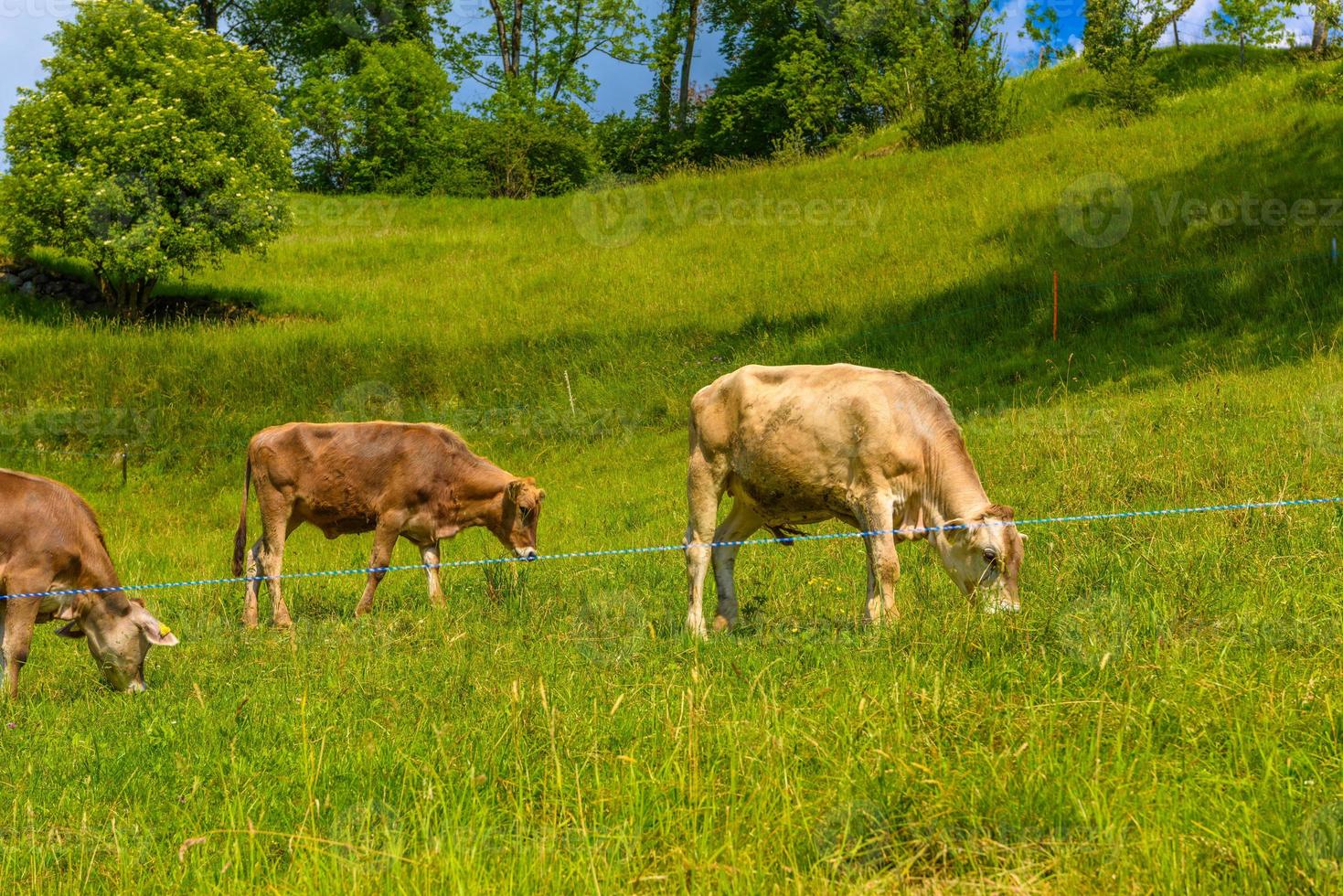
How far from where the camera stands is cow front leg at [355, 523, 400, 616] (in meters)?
11.6

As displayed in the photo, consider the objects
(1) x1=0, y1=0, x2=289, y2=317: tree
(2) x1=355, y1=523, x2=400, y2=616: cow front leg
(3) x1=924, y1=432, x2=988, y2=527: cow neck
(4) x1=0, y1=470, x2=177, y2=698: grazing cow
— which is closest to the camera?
(3) x1=924, y1=432, x2=988, y2=527: cow neck

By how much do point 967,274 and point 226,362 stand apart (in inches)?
564


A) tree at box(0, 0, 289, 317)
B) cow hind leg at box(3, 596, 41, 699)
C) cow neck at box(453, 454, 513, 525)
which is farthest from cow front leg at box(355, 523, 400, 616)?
tree at box(0, 0, 289, 317)

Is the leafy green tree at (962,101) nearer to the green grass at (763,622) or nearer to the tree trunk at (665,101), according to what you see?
the green grass at (763,622)

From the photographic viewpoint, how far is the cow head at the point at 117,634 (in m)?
8.84

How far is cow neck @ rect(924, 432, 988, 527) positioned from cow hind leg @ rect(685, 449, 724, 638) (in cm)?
170

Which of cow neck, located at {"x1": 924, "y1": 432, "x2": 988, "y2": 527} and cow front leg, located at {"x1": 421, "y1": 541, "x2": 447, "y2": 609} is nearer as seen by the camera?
cow neck, located at {"x1": 924, "y1": 432, "x2": 988, "y2": 527}

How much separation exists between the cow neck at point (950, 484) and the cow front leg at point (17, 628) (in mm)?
6393

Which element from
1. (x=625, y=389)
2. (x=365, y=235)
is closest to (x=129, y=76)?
(x=365, y=235)

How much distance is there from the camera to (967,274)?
24.0 meters

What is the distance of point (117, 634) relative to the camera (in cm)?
894

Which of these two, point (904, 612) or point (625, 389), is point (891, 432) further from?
point (625, 389)

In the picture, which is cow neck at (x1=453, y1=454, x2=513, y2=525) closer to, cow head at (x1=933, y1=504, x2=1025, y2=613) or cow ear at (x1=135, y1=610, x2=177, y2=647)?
cow ear at (x1=135, y1=610, x2=177, y2=647)

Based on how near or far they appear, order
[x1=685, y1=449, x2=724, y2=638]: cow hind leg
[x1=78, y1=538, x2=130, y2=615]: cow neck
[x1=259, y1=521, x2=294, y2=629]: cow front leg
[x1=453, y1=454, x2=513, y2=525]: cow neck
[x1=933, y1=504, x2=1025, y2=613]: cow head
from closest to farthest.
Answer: [x1=933, y1=504, x2=1025, y2=613]: cow head
[x1=78, y1=538, x2=130, y2=615]: cow neck
[x1=685, y1=449, x2=724, y2=638]: cow hind leg
[x1=259, y1=521, x2=294, y2=629]: cow front leg
[x1=453, y1=454, x2=513, y2=525]: cow neck
